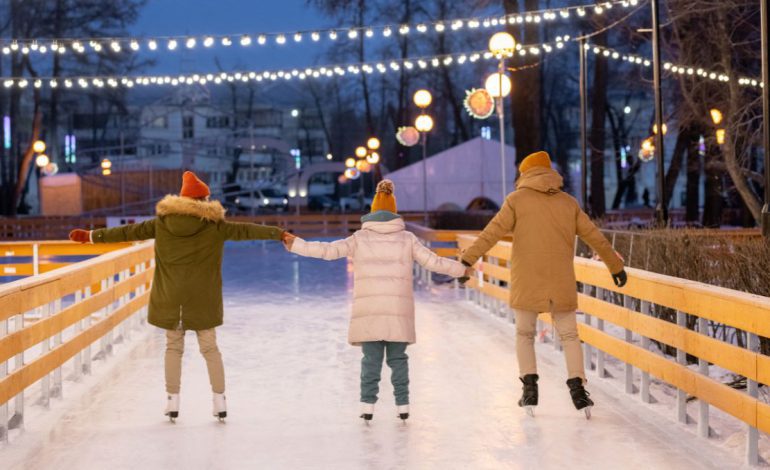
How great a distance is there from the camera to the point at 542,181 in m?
7.74

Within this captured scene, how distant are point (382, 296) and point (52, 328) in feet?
8.24

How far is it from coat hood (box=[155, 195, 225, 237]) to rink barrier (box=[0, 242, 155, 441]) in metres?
1.03

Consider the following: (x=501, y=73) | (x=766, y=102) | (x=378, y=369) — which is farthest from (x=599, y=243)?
(x=501, y=73)

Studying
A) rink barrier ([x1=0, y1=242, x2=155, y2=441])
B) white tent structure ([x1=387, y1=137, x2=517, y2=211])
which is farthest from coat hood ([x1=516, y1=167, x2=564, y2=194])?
white tent structure ([x1=387, y1=137, x2=517, y2=211])

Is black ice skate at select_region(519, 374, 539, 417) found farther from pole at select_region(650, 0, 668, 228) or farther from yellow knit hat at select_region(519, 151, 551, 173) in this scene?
pole at select_region(650, 0, 668, 228)

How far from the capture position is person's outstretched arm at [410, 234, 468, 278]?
7.59m

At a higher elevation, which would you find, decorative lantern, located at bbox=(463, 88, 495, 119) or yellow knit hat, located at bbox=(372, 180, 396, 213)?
decorative lantern, located at bbox=(463, 88, 495, 119)

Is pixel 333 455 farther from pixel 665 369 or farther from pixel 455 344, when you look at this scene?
pixel 455 344

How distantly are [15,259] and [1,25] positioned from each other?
16.5 meters

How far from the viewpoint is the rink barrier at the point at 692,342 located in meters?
6.11

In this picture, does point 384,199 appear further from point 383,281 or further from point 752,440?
point 752,440

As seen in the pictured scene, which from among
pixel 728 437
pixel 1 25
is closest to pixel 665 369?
pixel 728 437

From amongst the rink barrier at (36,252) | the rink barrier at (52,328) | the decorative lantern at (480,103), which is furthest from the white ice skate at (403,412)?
the decorative lantern at (480,103)

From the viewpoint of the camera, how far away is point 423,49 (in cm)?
6172
